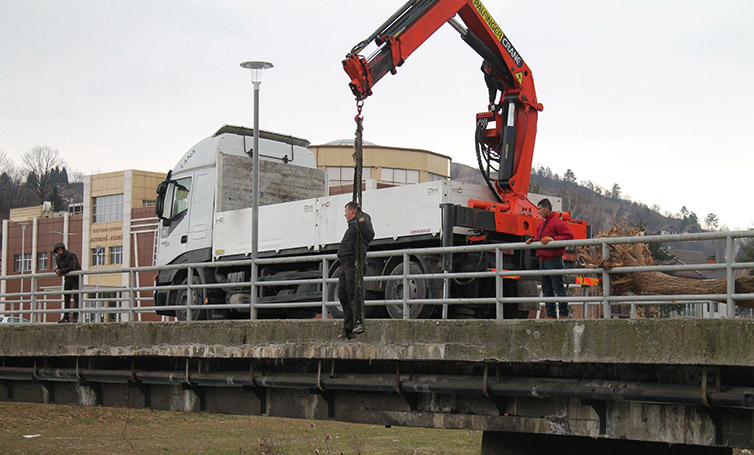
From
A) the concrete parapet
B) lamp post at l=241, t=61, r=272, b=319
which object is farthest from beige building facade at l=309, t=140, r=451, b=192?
the concrete parapet

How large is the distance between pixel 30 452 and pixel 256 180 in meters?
13.1

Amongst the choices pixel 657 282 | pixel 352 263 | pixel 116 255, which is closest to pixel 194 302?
pixel 352 263

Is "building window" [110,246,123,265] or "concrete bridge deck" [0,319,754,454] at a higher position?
"building window" [110,246,123,265]

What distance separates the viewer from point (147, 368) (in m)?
14.1

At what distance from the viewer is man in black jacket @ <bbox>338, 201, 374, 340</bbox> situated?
10445 mm

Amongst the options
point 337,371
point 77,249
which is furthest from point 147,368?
point 77,249

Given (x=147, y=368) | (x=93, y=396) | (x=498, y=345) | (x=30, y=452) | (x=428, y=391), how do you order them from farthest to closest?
(x=30, y=452)
(x=93, y=396)
(x=147, y=368)
(x=428, y=391)
(x=498, y=345)

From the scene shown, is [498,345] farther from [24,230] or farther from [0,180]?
[0,180]

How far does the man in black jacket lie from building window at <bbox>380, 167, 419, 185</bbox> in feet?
168

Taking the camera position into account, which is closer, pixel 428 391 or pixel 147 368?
pixel 428 391

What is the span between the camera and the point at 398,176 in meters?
63.2

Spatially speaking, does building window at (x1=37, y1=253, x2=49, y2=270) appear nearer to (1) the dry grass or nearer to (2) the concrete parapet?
(1) the dry grass

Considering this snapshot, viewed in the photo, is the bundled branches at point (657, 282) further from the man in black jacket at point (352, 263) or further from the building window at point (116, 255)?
the building window at point (116, 255)

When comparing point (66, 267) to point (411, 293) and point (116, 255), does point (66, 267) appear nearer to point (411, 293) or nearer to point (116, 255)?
point (411, 293)
